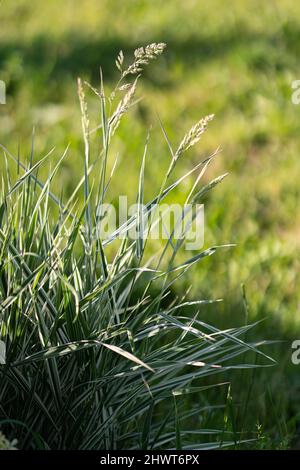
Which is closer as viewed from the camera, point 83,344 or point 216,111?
point 83,344

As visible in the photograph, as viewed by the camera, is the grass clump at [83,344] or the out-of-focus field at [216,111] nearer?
the grass clump at [83,344]

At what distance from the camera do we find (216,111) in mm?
4316

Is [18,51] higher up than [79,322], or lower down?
higher up

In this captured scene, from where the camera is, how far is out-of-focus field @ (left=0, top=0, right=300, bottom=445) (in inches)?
122

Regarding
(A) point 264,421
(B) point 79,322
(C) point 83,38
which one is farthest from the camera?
(C) point 83,38

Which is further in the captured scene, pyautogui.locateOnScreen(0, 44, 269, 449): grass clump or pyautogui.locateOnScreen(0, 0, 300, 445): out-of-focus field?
pyautogui.locateOnScreen(0, 0, 300, 445): out-of-focus field

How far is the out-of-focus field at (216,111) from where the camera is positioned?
311cm

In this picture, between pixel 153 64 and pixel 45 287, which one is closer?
pixel 45 287

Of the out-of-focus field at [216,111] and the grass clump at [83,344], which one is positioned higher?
the out-of-focus field at [216,111]

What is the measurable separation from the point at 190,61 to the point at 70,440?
11.1ft

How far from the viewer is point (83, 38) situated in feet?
16.5

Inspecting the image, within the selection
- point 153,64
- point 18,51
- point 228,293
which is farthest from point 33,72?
point 228,293

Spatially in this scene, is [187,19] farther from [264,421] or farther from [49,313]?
[49,313]

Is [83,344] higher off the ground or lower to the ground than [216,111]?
lower
